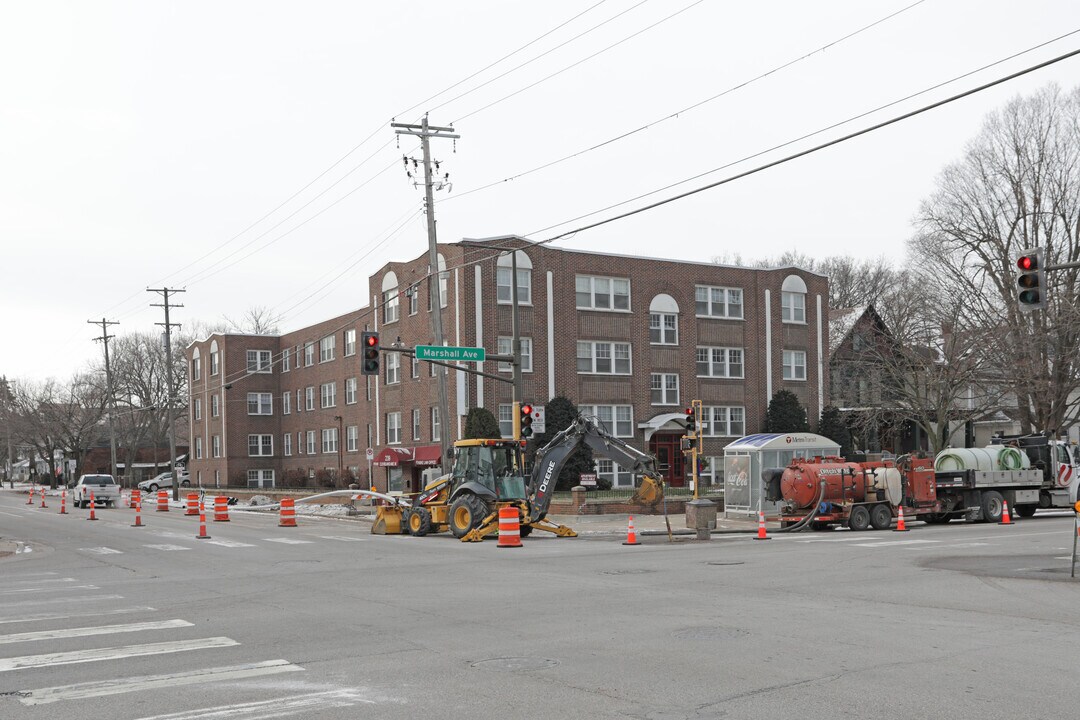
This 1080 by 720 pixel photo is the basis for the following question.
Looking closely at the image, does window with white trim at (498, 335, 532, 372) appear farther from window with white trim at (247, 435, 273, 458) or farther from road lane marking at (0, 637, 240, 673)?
road lane marking at (0, 637, 240, 673)

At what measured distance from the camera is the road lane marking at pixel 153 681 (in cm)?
843

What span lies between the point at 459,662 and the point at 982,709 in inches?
176

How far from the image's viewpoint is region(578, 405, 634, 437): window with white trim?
48.3m

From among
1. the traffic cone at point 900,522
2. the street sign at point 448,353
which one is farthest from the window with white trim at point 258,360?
the traffic cone at point 900,522

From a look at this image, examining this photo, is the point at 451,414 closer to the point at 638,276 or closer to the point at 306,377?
the point at 638,276

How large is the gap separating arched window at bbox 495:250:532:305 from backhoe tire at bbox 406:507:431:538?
18.8m

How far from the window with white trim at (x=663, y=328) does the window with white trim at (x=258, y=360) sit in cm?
3069

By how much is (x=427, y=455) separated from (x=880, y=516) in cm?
2309

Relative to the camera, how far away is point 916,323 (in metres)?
48.7

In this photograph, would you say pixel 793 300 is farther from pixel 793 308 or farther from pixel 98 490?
pixel 98 490

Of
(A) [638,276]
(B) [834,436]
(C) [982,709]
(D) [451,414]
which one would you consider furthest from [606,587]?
(B) [834,436]

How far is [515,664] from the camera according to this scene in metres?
9.52

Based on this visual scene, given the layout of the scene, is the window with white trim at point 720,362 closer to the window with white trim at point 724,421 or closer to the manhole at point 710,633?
the window with white trim at point 724,421

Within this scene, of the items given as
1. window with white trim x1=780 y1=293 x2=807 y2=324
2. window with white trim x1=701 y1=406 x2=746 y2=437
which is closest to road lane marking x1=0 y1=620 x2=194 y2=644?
window with white trim x1=701 y1=406 x2=746 y2=437
